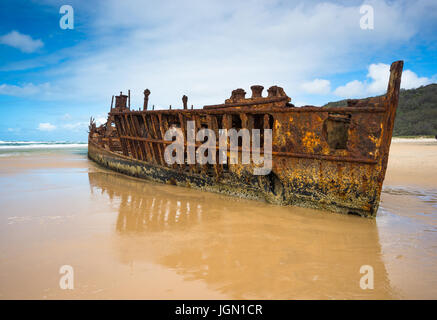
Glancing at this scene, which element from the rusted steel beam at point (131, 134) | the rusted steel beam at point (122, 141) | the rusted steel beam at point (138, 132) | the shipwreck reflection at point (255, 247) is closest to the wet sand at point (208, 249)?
the shipwreck reflection at point (255, 247)

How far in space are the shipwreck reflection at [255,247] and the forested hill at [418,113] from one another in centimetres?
4098

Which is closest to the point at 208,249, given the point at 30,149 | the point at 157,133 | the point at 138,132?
the point at 157,133

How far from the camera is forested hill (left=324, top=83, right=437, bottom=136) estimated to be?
38.2 meters

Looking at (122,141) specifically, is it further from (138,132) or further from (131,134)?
(138,132)

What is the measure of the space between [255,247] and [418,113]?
50.8 meters

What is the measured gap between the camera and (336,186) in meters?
4.25

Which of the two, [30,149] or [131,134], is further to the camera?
[30,149]

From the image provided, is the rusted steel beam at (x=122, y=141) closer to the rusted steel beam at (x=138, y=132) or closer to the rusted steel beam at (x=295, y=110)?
the rusted steel beam at (x=138, y=132)

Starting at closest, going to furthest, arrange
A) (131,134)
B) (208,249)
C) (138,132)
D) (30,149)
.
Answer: (208,249) < (138,132) < (131,134) < (30,149)

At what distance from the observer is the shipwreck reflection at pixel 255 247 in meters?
2.19

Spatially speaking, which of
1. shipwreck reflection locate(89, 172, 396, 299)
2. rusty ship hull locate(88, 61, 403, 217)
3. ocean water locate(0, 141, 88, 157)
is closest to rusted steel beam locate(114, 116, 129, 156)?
rusty ship hull locate(88, 61, 403, 217)

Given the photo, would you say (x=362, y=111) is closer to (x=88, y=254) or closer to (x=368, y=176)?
(x=368, y=176)

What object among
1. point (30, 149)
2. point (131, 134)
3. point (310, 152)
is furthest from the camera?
point (30, 149)

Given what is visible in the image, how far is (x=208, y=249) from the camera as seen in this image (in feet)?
9.35
